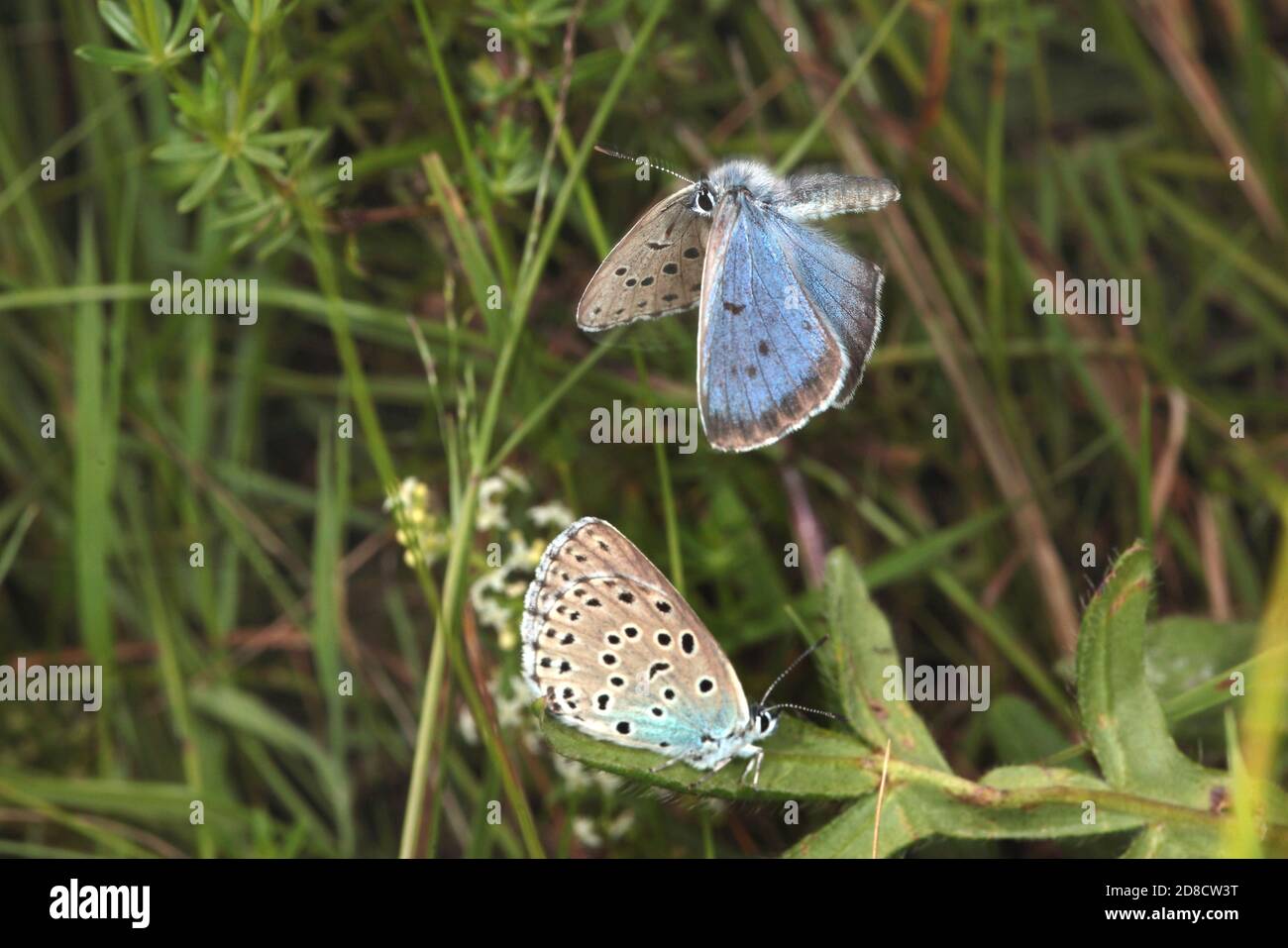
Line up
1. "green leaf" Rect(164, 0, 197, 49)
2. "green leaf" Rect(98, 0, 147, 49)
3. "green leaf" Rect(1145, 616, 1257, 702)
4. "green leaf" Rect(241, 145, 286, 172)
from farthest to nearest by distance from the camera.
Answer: "green leaf" Rect(1145, 616, 1257, 702)
"green leaf" Rect(241, 145, 286, 172)
"green leaf" Rect(98, 0, 147, 49)
"green leaf" Rect(164, 0, 197, 49)

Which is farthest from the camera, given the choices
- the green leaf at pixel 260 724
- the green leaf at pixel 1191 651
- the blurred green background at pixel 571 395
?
the green leaf at pixel 260 724

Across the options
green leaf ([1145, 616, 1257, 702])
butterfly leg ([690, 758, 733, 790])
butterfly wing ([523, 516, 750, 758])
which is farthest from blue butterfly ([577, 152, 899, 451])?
green leaf ([1145, 616, 1257, 702])

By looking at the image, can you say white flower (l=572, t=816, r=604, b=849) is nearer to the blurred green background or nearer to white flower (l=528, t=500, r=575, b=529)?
the blurred green background

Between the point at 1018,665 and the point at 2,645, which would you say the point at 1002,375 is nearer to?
the point at 1018,665

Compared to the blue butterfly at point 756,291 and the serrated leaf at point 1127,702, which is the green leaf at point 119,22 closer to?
the blue butterfly at point 756,291

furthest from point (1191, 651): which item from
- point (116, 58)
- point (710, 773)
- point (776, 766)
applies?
point (116, 58)

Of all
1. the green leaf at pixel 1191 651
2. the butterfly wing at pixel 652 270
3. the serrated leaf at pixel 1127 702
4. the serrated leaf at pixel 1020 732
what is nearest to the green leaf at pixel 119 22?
the butterfly wing at pixel 652 270

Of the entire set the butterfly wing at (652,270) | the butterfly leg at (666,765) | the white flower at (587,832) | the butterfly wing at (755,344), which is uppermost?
the butterfly wing at (652,270)

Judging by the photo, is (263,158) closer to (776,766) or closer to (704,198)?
(704,198)

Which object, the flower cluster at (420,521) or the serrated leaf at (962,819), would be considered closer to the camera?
the serrated leaf at (962,819)
